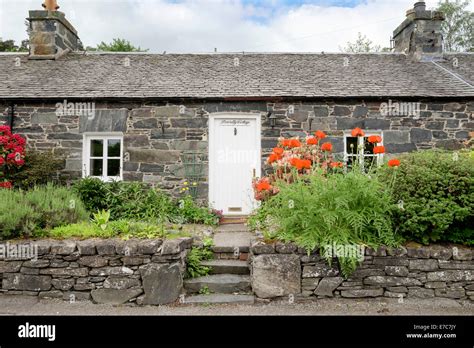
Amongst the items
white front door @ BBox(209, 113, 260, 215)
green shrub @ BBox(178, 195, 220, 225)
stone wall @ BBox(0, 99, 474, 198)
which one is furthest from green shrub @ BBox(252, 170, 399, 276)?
stone wall @ BBox(0, 99, 474, 198)

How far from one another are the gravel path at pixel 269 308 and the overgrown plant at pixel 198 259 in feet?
2.24

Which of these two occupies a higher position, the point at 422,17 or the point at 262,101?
the point at 422,17

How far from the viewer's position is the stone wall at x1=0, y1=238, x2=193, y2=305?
194 inches

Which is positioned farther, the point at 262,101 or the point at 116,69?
the point at 116,69

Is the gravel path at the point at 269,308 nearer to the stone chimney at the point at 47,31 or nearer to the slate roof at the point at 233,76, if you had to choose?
the slate roof at the point at 233,76

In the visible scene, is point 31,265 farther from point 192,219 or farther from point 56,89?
point 56,89

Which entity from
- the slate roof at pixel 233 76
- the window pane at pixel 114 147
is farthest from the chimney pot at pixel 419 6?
the window pane at pixel 114 147

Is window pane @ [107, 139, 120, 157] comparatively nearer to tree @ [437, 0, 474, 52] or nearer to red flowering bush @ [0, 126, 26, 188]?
red flowering bush @ [0, 126, 26, 188]

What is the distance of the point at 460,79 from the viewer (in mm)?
9930

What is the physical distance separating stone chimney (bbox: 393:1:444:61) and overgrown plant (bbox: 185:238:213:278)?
9.59 m
